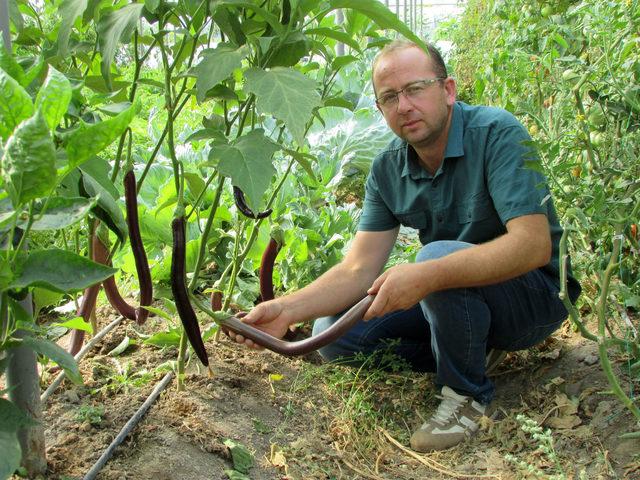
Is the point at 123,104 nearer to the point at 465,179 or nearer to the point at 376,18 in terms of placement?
the point at 376,18

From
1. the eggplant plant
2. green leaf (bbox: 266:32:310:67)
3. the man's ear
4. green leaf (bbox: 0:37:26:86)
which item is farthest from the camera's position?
the man's ear

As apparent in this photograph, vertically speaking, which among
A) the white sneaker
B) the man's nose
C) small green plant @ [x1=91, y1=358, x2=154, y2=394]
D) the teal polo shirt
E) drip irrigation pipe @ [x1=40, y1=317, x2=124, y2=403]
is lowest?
the white sneaker

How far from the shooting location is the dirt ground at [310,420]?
1.87 meters

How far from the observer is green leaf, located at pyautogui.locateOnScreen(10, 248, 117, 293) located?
1048 mm

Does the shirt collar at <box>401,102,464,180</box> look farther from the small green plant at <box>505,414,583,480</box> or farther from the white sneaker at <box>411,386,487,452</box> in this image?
the small green plant at <box>505,414,583,480</box>

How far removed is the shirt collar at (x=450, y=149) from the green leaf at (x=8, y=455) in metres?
1.70

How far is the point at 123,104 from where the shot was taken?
A: 1.39 metres

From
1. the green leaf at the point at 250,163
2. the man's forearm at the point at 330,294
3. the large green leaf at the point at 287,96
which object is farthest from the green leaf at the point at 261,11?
the man's forearm at the point at 330,294

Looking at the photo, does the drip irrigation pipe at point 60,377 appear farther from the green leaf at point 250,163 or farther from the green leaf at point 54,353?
the green leaf at point 250,163

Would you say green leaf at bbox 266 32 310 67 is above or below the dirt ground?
above

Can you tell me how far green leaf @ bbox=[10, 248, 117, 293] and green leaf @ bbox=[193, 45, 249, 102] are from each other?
18.4 inches

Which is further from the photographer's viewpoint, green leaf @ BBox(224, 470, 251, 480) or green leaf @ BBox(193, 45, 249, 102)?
green leaf @ BBox(224, 470, 251, 480)

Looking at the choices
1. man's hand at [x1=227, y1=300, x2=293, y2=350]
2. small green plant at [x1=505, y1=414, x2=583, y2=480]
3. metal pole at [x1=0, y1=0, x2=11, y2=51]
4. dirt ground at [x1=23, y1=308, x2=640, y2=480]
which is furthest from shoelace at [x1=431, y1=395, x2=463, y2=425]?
metal pole at [x1=0, y1=0, x2=11, y2=51]

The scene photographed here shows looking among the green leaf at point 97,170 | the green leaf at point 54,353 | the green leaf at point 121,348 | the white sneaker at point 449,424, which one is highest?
the green leaf at point 97,170
